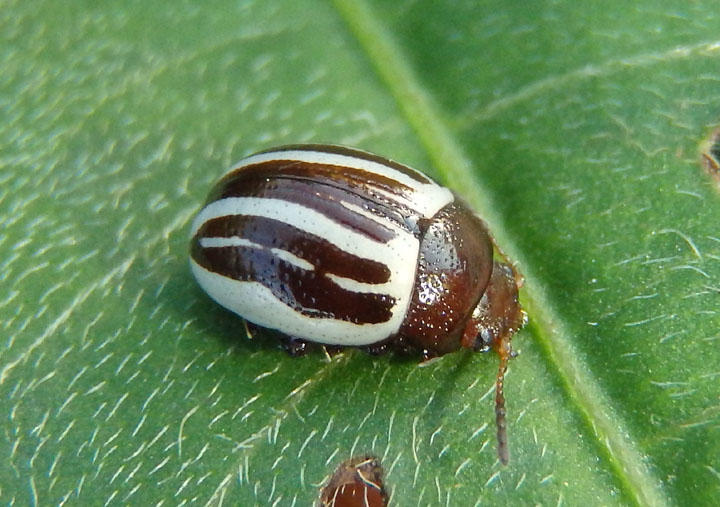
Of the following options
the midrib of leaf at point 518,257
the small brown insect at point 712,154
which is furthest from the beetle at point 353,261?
the small brown insect at point 712,154

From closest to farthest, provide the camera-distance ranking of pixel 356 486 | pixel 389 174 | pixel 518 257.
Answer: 1. pixel 356 486
2. pixel 389 174
3. pixel 518 257

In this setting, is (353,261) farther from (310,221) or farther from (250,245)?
(250,245)

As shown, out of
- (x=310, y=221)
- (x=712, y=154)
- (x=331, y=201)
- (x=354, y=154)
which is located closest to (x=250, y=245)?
(x=310, y=221)

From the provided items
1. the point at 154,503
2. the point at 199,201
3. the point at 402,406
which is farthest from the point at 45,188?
the point at 402,406

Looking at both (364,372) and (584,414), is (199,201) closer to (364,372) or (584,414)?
(364,372)

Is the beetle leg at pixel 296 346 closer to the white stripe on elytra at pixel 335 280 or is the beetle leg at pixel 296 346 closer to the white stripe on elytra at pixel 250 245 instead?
the white stripe on elytra at pixel 335 280

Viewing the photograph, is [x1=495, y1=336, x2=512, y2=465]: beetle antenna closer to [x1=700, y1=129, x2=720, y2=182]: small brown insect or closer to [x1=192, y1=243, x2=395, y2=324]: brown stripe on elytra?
[x1=192, y1=243, x2=395, y2=324]: brown stripe on elytra
